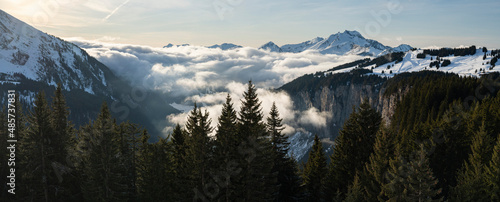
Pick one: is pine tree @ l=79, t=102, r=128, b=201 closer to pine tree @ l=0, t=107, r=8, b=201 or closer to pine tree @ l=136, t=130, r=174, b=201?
pine tree @ l=136, t=130, r=174, b=201

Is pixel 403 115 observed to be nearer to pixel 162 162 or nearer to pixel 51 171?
pixel 162 162

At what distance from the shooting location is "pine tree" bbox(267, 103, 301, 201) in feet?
119

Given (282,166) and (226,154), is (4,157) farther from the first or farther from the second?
(282,166)

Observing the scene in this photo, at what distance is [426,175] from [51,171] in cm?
3997

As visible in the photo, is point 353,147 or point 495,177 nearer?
point 495,177

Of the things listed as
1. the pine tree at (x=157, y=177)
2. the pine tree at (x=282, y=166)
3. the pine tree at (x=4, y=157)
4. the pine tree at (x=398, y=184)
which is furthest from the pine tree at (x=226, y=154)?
the pine tree at (x=4, y=157)

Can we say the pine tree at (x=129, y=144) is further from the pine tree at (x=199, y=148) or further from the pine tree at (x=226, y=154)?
the pine tree at (x=226, y=154)

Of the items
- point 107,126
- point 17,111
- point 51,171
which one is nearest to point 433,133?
point 107,126

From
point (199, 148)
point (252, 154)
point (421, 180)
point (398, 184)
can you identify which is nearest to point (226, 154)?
point (252, 154)

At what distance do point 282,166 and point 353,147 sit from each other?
8934mm

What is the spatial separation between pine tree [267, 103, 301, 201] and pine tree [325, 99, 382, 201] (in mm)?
4902

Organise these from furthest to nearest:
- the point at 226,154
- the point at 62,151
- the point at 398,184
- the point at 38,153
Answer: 1. the point at 62,151
2. the point at 38,153
3. the point at 226,154
4. the point at 398,184

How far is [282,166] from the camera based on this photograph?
36656mm

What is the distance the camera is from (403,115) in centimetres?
9994
